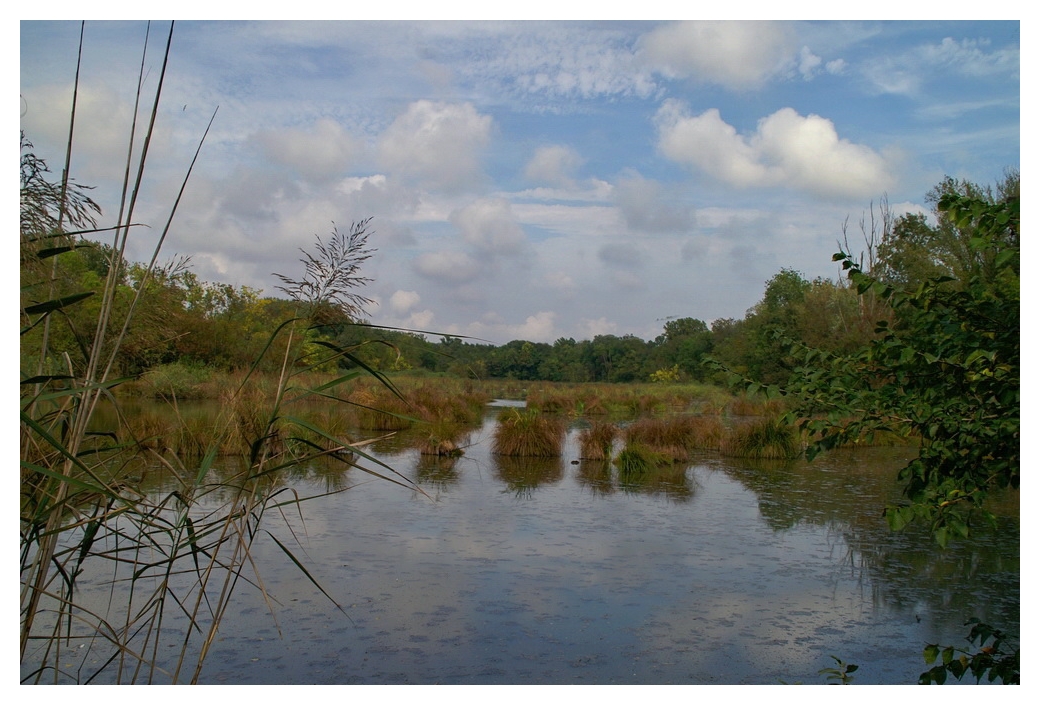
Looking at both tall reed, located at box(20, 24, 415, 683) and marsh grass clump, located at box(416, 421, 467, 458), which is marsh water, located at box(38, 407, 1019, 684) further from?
marsh grass clump, located at box(416, 421, 467, 458)

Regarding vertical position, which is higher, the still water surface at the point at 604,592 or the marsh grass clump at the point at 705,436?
the marsh grass clump at the point at 705,436

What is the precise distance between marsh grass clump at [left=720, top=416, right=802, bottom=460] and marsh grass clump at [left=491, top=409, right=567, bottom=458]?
86.7 inches

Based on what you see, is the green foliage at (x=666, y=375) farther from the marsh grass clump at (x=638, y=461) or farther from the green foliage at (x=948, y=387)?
the green foliage at (x=948, y=387)

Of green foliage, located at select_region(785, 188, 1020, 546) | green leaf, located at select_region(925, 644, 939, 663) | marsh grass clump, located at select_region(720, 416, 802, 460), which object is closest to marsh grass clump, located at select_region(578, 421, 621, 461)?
marsh grass clump, located at select_region(720, 416, 802, 460)

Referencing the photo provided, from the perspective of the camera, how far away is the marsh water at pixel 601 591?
3029mm

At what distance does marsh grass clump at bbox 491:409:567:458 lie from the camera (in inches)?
359

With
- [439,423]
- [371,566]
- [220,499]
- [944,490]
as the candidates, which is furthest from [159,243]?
[439,423]

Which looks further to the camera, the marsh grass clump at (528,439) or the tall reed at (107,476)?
the marsh grass clump at (528,439)

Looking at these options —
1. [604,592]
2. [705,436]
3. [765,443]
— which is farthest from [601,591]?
[705,436]

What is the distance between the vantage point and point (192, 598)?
12.0 feet

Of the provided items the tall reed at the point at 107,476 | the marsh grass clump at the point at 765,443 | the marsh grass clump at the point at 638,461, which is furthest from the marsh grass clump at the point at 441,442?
the tall reed at the point at 107,476

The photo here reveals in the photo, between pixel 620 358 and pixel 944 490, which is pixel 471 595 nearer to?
pixel 944 490

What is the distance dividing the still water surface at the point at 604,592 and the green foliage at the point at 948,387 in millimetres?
1351

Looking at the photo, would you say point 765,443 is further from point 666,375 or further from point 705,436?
point 666,375
